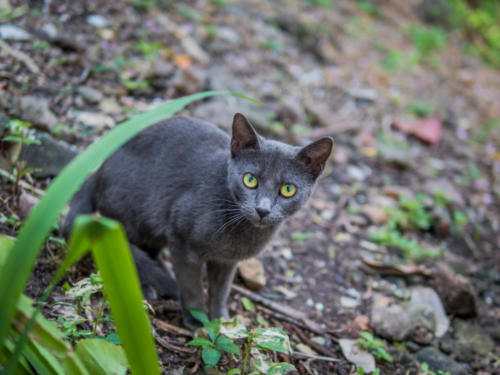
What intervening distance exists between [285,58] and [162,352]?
4241 mm

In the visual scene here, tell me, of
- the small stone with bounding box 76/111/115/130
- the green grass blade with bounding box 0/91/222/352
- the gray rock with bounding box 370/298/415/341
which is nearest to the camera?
the green grass blade with bounding box 0/91/222/352

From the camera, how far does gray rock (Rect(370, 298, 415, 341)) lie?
2.88m

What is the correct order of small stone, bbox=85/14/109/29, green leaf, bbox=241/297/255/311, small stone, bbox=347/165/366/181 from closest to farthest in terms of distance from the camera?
green leaf, bbox=241/297/255/311
small stone, bbox=85/14/109/29
small stone, bbox=347/165/366/181

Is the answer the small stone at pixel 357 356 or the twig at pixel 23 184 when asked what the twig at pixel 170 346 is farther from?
the twig at pixel 23 184

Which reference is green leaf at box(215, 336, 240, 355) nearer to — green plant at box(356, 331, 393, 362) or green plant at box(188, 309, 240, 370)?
green plant at box(188, 309, 240, 370)

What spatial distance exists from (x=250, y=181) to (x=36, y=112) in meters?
1.68

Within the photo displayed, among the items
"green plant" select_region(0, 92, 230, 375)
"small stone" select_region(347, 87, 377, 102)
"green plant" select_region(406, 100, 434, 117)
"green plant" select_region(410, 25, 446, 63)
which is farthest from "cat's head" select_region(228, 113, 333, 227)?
"green plant" select_region(410, 25, 446, 63)

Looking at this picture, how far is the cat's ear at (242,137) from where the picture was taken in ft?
7.43

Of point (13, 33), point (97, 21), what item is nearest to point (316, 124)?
point (97, 21)

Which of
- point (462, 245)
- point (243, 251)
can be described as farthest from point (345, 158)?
point (243, 251)

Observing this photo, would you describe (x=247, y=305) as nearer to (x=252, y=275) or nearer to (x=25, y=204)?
(x=252, y=275)

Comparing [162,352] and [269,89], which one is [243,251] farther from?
[269,89]

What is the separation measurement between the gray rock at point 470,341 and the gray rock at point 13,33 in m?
3.97

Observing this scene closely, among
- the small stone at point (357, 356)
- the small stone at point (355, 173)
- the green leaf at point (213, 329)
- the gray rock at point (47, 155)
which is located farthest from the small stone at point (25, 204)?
the small stone at point (355, 173)
